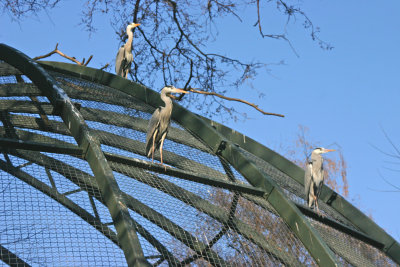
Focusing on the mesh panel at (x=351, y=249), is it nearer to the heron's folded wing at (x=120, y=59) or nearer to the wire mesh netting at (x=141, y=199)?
the wire mesh netting at (x=141, y=199)

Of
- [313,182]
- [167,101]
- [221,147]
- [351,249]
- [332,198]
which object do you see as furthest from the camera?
[332,198]

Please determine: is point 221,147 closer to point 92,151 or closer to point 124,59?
point 92,151

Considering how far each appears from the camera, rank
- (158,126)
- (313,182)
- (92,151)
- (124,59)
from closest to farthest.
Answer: (92,151), (158,126), (313,182), (124,59)

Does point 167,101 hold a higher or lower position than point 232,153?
higher

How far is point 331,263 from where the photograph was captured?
17.4 feet

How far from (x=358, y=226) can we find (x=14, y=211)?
14.5 ft

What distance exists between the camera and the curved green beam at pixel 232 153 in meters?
5.59

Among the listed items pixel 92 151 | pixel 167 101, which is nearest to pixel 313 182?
pixel 167 101

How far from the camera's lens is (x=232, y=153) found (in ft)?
22.1

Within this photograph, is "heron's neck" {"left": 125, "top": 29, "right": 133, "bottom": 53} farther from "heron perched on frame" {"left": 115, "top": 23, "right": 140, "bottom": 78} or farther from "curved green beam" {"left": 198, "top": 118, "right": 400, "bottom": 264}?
"curved green beam" {"left": 198, "top": 118, "right": 400, "bottom": 264}

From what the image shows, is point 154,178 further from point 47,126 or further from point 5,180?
point 47,126

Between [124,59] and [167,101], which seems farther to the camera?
[124,59]

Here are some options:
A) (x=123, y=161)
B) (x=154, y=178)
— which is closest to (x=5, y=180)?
(x=123, y=161)

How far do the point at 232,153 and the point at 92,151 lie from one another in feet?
6.23
